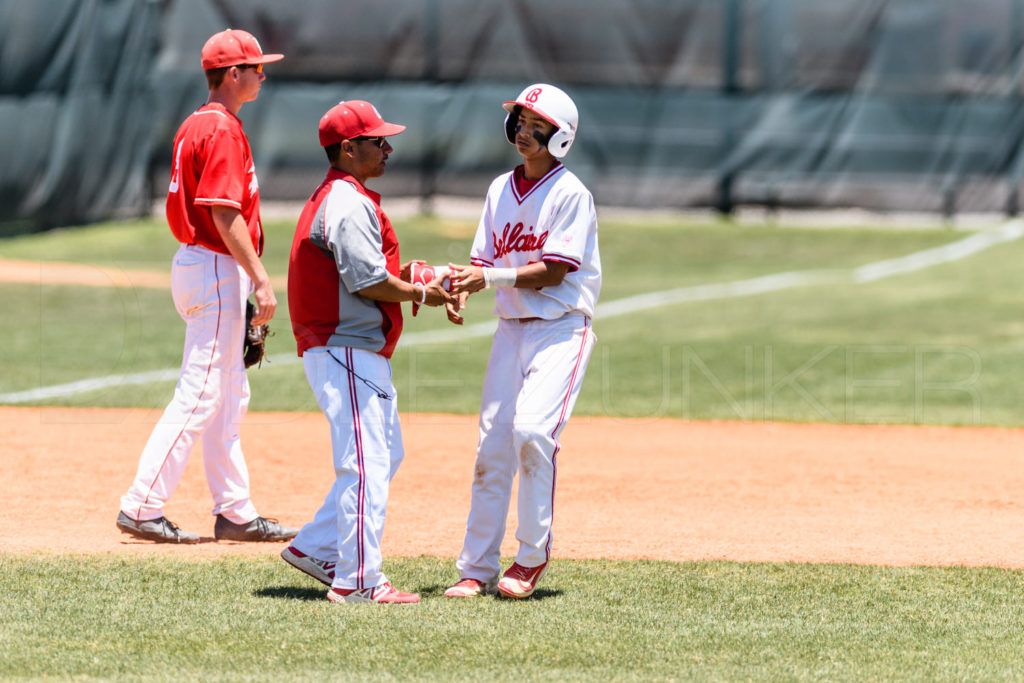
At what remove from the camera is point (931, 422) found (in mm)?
10555

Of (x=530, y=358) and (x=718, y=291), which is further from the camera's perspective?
(x=718, y=291)

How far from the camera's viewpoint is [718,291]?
59.1 ft

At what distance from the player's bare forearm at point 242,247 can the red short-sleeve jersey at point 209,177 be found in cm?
5

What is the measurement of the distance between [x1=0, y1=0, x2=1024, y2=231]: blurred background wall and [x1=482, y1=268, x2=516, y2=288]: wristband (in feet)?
57.2

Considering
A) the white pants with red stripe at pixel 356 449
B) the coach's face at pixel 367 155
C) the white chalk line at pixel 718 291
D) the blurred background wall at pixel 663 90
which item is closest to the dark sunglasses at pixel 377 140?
the coach's face at pixel 367 155

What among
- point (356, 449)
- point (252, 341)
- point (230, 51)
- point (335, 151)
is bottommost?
point (356, 449)

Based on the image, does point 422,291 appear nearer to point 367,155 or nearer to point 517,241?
point 517,241

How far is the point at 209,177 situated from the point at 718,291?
12736 millimetres

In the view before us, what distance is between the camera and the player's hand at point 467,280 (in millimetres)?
5438

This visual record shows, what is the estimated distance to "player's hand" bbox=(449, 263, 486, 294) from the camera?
17.8 feet

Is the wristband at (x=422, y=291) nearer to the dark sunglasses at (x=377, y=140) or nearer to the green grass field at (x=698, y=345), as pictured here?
the dark sunglasses at (x=377, y=140)

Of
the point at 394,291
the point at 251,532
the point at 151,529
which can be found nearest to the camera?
the point at 394,291


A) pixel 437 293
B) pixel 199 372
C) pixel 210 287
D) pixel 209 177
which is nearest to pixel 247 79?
pixel 209 177

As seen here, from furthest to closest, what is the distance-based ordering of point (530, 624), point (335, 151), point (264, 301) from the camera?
point (264, 301) < point (335, 151) < point (530, 624)
